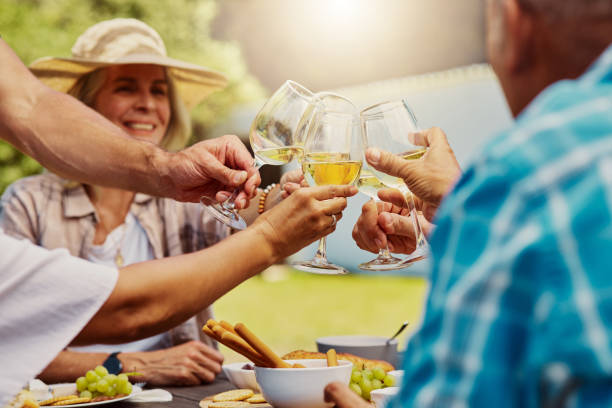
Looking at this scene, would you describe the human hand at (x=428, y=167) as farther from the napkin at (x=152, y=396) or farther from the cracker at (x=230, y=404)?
the napkin at (x=152, y=396)

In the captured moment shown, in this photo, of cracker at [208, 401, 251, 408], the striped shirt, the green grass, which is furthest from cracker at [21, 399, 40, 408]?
the green grass

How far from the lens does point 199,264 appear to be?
1.33 meters

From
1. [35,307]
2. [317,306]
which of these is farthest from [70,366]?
[317,306]

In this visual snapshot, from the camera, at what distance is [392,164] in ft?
4.78

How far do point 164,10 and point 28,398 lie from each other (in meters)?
16.5

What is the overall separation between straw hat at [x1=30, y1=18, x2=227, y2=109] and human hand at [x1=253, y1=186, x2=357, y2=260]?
5.24 feet

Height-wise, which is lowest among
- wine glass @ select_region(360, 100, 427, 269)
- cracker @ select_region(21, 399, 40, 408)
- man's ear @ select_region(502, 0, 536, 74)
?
cracker @ select_region(21, 399, 40, 408)

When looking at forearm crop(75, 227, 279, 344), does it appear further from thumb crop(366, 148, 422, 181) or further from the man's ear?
the man's ear

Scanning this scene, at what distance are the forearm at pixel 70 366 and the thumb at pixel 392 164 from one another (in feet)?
3.79

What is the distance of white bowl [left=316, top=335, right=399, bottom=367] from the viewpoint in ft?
6.10

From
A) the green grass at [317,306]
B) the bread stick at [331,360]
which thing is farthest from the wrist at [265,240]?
the green grass at [317,306]

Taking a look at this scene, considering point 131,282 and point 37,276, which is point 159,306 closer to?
point 131,282

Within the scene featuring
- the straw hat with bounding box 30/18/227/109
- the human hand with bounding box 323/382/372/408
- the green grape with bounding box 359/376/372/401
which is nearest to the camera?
the human hand with bounding box 323/382/372/408

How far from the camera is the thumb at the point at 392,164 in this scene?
1.43m
